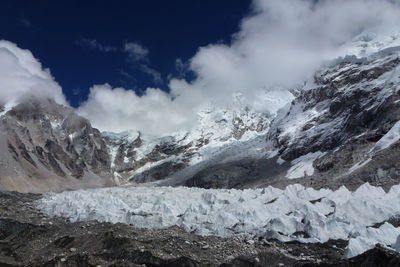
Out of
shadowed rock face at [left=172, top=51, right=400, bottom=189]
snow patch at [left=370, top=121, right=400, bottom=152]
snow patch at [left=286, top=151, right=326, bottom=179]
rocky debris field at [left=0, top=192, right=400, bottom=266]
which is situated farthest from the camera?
snow patch at [left=286, top=151, right=326, bottom=179]

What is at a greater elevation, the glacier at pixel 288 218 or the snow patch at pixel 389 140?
the snow patch at pixel 389 140

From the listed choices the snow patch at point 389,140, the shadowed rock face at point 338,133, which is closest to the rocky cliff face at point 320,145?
the shadowed rock face at point 338,133

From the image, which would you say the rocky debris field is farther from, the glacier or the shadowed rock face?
the shadowed rock face

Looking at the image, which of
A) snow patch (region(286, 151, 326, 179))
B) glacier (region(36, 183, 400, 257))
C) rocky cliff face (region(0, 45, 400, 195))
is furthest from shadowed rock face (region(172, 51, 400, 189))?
glacier (region(36, 183, 400, 257))

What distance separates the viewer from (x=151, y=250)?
22.5 meters

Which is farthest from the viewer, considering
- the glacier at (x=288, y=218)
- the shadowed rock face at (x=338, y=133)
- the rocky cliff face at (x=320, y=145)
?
the rocky cliff face at (x=320, y=145)

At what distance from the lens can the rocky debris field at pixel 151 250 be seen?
69.9 feet

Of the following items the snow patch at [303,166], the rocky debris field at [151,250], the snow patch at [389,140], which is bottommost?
the rocky debris field at [151,250]

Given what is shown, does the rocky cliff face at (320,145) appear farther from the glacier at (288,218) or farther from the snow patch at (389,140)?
the glacier at (288,218)

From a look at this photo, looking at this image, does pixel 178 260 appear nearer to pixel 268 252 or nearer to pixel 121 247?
pixel 121 247

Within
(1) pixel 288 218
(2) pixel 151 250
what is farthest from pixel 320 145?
(2) pixel 151 250

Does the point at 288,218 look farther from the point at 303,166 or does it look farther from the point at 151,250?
the point at 303,166

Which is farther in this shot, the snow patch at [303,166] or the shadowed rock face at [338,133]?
the snow patch at [303,166]

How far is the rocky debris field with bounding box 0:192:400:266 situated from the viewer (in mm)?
21312
